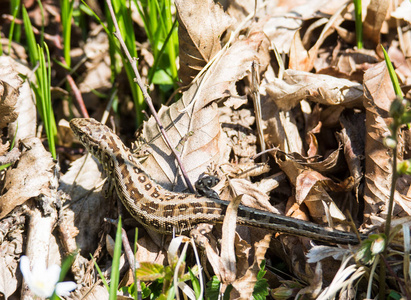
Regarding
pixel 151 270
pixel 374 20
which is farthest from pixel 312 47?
pixel 151 270

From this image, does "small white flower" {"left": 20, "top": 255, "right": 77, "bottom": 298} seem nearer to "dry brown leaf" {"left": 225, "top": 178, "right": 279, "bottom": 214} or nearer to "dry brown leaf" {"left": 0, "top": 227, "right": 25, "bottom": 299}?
"dry brown leaf" {"left": 0, "top": 227, "right": 25, "bottom": 299}

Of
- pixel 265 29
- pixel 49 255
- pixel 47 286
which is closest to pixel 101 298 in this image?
pixel 49 255

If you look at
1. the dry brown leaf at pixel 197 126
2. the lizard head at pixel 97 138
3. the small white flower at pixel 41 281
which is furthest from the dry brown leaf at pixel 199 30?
the small white flower at pixel 41 281

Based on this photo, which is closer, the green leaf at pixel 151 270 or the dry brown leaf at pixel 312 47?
the green leaf at pixel 151 270

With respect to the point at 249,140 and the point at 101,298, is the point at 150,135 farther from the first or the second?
the point at 101,298

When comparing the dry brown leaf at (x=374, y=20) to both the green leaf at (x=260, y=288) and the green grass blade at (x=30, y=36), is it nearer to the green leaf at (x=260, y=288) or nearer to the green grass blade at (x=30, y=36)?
the green leaf at (x=260, y=288)

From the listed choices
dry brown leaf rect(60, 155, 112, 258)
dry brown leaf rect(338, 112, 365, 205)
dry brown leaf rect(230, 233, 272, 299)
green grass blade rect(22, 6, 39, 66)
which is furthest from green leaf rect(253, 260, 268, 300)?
green grass blade rect(22, 6, 39, 66)

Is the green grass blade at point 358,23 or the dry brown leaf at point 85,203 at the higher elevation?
the green grass blade at point 358,23
